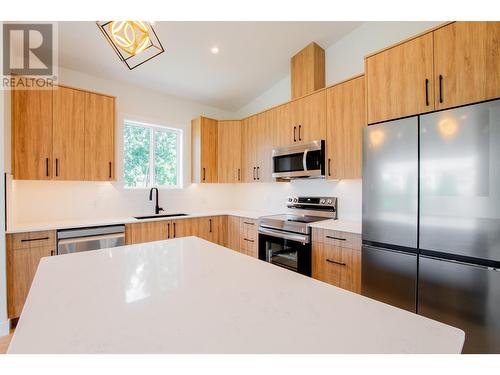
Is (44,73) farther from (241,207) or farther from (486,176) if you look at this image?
(486,176)

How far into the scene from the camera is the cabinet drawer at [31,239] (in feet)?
7.20

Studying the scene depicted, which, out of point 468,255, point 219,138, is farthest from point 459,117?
point 219,138

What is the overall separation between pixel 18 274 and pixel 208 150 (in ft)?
8.75

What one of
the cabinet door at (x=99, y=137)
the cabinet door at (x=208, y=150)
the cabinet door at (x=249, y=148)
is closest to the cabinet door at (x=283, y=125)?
the cabinet door at (x=249, y=148)

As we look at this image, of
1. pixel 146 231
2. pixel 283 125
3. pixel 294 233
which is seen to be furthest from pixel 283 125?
pixel 146 231

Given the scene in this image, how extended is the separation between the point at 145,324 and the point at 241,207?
3748 millimetres

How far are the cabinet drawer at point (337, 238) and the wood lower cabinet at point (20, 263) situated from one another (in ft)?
9.12

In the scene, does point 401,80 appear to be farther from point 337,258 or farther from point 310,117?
point 337,258

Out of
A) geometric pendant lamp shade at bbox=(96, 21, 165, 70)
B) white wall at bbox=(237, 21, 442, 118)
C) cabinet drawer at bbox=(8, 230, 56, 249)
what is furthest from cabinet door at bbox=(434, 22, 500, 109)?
cabinet drawer at bbox=(8, 230, 56, 249)

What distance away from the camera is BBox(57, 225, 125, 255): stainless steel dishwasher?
2.42m

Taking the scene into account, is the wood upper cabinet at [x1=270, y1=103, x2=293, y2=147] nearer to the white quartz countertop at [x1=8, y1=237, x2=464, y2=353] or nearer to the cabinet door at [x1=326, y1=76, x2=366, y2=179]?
the cabinet door at [x1=326, y1=76, x2=366, y2=179]

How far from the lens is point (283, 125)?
3285mm

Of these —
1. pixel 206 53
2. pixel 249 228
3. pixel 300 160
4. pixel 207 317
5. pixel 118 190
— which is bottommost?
pixel 249 228
